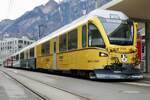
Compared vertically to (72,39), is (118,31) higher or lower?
higher

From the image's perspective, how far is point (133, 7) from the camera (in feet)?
106

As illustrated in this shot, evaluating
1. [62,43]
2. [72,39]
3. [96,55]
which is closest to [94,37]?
[96,55]

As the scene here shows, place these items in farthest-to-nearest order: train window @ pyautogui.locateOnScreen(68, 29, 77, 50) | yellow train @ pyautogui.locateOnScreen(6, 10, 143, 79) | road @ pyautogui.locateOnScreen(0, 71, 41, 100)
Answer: train window @ pyautogui.locateOnScreen(68, 29, 77, 50) < yellow train @ pyautogui.locateOnScreen(6, 10, 143, 79) < road @ pyautogui.locateOnScreen(0, 71, 41, 100)

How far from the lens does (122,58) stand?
2383 centimetres

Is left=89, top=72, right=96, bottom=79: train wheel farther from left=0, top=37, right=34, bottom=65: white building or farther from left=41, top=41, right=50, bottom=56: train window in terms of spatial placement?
left=0, top=37, right=34, bottom=65: white building

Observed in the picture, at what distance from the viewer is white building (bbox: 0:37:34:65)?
A: 14388cm

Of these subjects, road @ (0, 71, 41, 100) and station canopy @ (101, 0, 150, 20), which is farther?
station canopy @ (101, 0, 150, 20)

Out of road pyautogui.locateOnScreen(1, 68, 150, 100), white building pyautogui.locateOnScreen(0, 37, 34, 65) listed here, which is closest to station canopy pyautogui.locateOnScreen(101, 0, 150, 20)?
road pyautogui.locateOnScreen(1, 68, 150, 100)

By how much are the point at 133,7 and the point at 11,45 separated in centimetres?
12291

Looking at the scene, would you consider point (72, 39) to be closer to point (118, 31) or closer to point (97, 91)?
point (118, 31)

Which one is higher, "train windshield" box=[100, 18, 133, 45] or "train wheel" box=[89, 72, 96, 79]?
"train windshield" box=[100, 18, 133, 45]

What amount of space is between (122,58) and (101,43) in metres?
1.32

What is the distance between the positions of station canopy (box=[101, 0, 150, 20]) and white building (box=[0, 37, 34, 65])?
106762 mm

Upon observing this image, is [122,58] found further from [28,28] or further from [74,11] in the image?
[28,28]
